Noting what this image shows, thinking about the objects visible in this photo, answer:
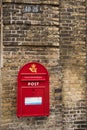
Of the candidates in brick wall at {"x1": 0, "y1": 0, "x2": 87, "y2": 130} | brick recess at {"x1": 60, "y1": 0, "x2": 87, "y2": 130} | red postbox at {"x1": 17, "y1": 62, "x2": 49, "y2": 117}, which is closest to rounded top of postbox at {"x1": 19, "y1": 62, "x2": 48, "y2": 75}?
red postbox at {"x1": 17, "y1": 62, "x2": 49, "y2": 117}

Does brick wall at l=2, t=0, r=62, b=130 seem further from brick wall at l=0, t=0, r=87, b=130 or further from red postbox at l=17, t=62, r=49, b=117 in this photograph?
red postbox at l=17, t=62, r=49, b=117

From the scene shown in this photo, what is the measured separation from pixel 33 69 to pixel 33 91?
0.46 metres

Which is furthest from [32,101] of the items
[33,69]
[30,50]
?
[30,50]

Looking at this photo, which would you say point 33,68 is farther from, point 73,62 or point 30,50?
point 73,62

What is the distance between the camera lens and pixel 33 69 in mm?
6582

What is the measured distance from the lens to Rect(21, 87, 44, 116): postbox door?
6477 mm

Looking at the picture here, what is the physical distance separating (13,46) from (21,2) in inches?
37.8

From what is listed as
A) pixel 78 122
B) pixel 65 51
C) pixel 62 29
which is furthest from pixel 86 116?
pixel 62 29

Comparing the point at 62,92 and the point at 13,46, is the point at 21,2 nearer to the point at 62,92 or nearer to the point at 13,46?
the point at 13,46

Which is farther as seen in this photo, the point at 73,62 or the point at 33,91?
the point at 73,62

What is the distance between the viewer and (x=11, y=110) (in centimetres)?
671

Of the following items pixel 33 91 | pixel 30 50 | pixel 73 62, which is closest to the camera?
pixel 33 91

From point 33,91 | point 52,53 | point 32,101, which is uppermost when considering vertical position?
point 52,53

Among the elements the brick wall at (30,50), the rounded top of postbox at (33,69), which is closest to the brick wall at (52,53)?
the brick wall at (30,50)
